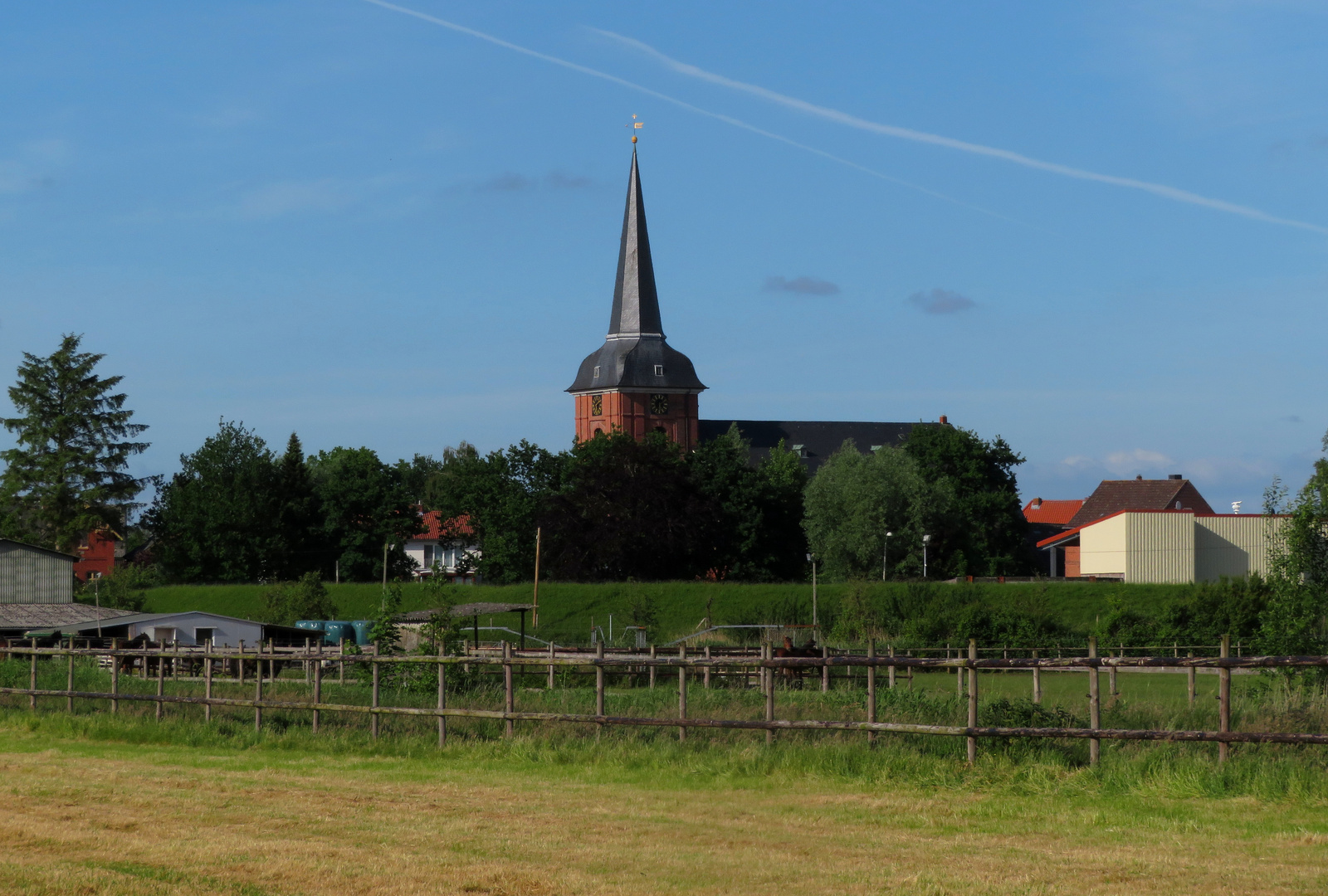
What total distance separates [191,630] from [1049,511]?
4119 inches

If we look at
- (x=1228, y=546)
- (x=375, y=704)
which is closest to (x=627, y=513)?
(x=1228, y=546)

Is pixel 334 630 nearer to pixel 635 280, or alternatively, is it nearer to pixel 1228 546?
pixel 1228 546

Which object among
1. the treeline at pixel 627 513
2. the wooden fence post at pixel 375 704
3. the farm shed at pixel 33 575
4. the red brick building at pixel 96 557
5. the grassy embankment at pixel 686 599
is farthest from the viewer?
the red brick building at pixel 96 557

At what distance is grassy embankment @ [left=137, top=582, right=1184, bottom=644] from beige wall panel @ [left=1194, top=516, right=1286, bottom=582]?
1513cm

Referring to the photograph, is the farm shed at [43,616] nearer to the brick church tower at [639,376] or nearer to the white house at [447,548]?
the white house at [447,548]

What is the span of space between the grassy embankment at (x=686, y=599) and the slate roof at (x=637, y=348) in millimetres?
47826

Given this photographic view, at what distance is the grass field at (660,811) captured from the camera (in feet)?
30.5

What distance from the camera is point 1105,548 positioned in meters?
72.3

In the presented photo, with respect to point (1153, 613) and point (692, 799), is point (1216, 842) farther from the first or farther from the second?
point (1153, 613)

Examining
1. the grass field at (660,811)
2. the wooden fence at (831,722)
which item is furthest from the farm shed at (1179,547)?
the grass field at (660,811)

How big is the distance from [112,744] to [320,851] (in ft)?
32.7

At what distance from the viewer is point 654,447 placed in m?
83.2

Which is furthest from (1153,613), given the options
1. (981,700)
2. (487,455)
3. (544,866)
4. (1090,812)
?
Result: (487,455)

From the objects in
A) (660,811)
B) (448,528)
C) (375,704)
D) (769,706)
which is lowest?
(660,811)
